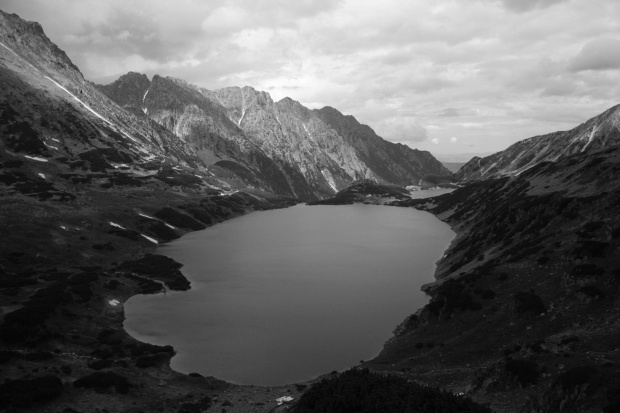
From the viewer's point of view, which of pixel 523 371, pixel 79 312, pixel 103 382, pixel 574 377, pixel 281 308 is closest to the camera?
pixel 574 377

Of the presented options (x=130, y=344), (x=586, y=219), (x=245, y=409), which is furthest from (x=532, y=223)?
(x=130, y=344)

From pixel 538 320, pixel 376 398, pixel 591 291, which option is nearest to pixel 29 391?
pixel 376 398

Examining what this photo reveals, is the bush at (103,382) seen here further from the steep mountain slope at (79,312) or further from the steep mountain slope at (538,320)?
the steep mountain slope at (538,320)

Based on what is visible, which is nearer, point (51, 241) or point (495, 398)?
point (495, 398)

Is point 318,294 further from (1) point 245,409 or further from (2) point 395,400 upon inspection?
(2) point 395,400

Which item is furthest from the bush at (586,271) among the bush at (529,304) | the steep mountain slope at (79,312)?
the steep mountain slope at (79,312)

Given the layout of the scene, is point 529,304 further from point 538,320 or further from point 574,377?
point 574,377
